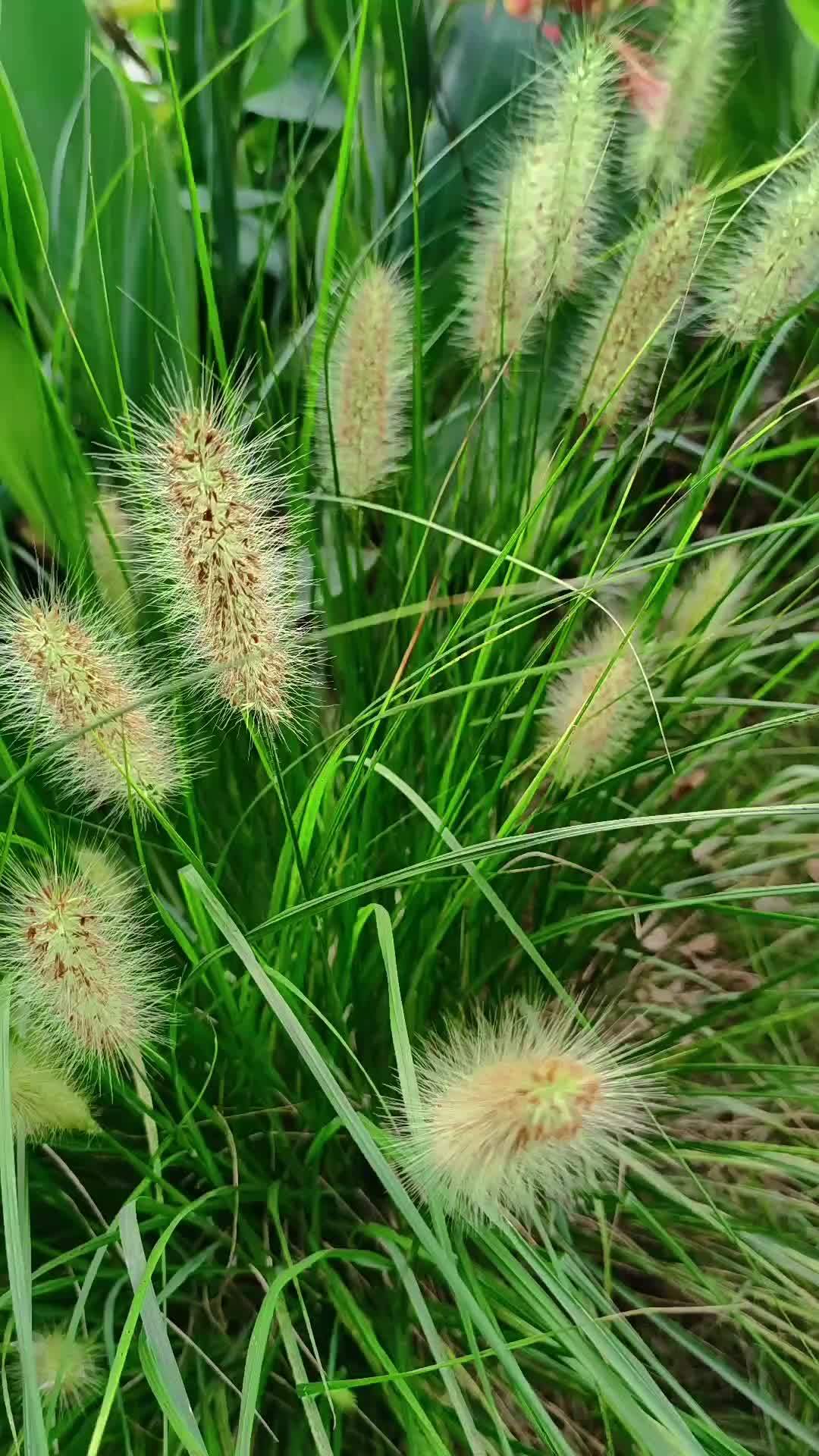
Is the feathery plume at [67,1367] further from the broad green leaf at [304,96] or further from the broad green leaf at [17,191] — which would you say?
the broad green leaf at [304,96]

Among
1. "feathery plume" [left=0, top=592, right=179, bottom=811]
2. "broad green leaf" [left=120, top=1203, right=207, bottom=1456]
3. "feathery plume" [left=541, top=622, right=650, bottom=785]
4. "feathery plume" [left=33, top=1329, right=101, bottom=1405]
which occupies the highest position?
"feathery plume" [left=0, top=592, right=179, bottom=811]

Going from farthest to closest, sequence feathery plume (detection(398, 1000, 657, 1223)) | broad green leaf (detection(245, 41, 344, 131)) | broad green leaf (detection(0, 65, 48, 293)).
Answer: broad green leaf (detection(245, 41, 344, 131))
broad green leaf (detection(0, 65, 48, 293))
feathery plume (detection(398, 1000, 657, 1223))

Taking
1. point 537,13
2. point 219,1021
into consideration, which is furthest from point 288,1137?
point 537,13

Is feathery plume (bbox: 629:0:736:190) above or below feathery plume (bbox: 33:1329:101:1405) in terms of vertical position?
above

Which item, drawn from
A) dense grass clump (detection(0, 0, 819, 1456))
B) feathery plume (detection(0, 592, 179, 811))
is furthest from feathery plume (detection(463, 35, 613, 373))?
feathery plume (detection(0, 592, 179, 811))

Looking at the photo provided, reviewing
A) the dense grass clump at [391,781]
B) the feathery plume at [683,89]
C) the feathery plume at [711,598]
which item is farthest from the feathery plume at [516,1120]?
the feathery plume at [683,89]

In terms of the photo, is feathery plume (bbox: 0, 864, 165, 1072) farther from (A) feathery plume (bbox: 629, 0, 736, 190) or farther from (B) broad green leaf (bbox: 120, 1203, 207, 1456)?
(A) feathery plume (bbox: 629, 0, 736, 190)
